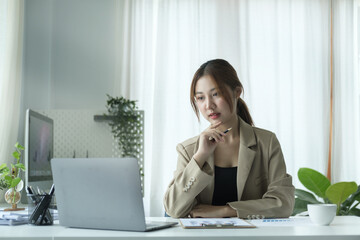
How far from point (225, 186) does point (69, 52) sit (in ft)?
8.68

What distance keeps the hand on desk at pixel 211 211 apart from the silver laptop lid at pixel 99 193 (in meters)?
0.58

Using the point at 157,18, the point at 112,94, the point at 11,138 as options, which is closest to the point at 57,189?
the point at 11,138

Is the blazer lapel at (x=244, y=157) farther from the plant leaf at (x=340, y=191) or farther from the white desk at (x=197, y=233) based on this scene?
the plant leaf at (x=340, y=191)

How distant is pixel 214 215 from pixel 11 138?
2.37 meters

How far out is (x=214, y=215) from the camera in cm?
173

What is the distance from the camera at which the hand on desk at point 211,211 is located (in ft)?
5.61

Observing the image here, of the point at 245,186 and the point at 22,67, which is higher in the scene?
the point at 22,67

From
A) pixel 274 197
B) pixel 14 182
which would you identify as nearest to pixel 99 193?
pixel 274 197

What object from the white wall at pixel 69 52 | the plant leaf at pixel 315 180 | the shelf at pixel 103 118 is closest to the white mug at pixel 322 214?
the shelf at pixel 103 118

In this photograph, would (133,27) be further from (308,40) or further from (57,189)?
(57,189)

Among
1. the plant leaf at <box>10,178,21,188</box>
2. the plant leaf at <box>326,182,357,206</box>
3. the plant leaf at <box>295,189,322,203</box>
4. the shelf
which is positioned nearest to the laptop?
the plant leaf at <box>10,178,21,188</box>

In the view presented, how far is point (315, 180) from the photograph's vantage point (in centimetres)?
361

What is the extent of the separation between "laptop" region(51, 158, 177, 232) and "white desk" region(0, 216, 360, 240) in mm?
32

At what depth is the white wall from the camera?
398 centimetres
